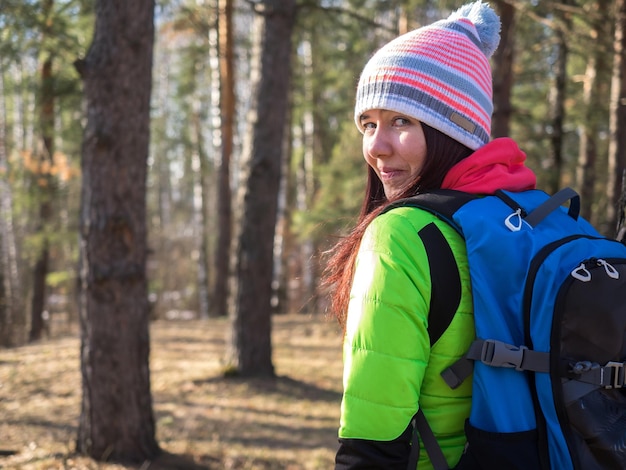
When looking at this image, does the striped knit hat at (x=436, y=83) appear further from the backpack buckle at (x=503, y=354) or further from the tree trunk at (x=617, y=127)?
the tree trunk at (x=617, y=127)

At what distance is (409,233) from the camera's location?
1.48m

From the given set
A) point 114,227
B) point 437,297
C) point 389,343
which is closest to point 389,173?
point 437,297

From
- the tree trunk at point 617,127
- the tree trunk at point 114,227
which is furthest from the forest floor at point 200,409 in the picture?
the tree trunk at point 617,127

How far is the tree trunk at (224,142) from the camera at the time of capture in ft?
46.2

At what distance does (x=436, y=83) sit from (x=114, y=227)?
318 cm

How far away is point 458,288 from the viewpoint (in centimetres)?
149

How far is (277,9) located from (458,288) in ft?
20.7

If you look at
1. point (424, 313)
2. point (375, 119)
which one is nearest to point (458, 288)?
point (424, 313)

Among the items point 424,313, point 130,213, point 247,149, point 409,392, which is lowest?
point 409,392

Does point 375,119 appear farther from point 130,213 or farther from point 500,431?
point 130,213

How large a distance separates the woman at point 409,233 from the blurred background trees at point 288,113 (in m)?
0.63

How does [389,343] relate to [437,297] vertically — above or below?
below

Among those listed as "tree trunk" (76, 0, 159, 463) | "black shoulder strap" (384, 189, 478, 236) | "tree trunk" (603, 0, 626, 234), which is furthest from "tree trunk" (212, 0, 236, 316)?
"black shoulder strap" (384, 189, 478, 236)

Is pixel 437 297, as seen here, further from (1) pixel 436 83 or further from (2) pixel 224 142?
(2) pixel 224 142
